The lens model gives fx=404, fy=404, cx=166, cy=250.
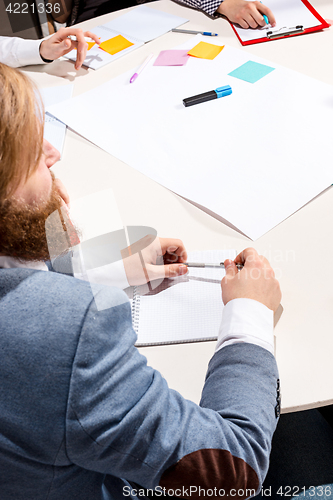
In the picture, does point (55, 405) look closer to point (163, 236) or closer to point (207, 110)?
point (163, 236)

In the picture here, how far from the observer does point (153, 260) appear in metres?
0.80

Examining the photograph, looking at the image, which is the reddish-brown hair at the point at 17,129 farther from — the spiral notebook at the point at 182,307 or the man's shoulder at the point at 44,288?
the spiral notebook at the point at 182,307

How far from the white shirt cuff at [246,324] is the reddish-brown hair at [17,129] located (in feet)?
1.25

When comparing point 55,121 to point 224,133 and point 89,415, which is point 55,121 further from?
point 89,415

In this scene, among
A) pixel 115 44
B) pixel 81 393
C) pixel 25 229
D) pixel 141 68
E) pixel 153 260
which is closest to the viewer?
pixel 81 393

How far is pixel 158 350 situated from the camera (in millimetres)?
683

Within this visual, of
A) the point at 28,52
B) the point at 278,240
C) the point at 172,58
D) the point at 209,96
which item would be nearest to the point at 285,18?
the point at 172,58

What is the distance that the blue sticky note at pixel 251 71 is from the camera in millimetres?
1243

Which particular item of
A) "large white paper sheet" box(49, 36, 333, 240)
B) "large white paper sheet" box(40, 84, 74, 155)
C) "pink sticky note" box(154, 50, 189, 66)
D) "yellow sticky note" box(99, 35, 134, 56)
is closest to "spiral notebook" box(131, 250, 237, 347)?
"large white paper sheet" box(49, 36, 333, 240)

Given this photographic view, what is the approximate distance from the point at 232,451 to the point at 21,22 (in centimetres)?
231

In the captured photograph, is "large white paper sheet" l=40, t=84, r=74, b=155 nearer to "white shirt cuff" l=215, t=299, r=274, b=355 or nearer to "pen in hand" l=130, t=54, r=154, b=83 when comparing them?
"pen in hand" l=130, t=54, r=154, b=83

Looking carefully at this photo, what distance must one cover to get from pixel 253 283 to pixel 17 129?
0.46 meters

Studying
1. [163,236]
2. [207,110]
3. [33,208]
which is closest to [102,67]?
[207,110]

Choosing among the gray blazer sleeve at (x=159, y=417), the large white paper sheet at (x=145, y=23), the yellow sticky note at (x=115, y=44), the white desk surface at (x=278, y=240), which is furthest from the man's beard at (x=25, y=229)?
the large white paper sheet at (x=145, y=23)
